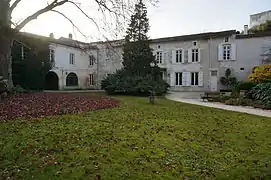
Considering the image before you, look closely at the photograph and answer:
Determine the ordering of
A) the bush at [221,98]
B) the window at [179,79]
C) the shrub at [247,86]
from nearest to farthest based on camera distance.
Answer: the bush at [221,98] → the shrub at [247,86] → the window at [179,79]

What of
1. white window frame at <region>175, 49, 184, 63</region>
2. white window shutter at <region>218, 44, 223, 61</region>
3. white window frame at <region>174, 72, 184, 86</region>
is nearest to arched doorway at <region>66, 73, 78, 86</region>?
white window frame at <region>174, 72, 184, 86</region>

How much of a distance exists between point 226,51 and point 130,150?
25791 millimetres

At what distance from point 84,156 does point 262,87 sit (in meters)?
15.4

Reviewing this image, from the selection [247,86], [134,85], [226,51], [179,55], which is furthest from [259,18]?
[134,85]

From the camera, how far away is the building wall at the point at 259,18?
33509 millimetres

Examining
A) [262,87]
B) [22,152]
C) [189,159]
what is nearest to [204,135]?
[189,159]

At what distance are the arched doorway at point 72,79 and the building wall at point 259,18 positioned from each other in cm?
2560

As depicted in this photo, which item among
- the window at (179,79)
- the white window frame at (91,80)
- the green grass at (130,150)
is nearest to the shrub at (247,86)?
the green grass at (130,150)

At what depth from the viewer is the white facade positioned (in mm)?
27297

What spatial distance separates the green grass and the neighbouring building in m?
30.2

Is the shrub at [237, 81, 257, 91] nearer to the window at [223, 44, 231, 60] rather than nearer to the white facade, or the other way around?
the white facade

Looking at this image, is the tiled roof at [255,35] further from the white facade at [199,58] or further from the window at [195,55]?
the window at [195,55]

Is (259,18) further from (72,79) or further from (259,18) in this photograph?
(72,79)

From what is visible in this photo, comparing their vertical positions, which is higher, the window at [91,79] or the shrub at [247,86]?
the window at [91,79]
